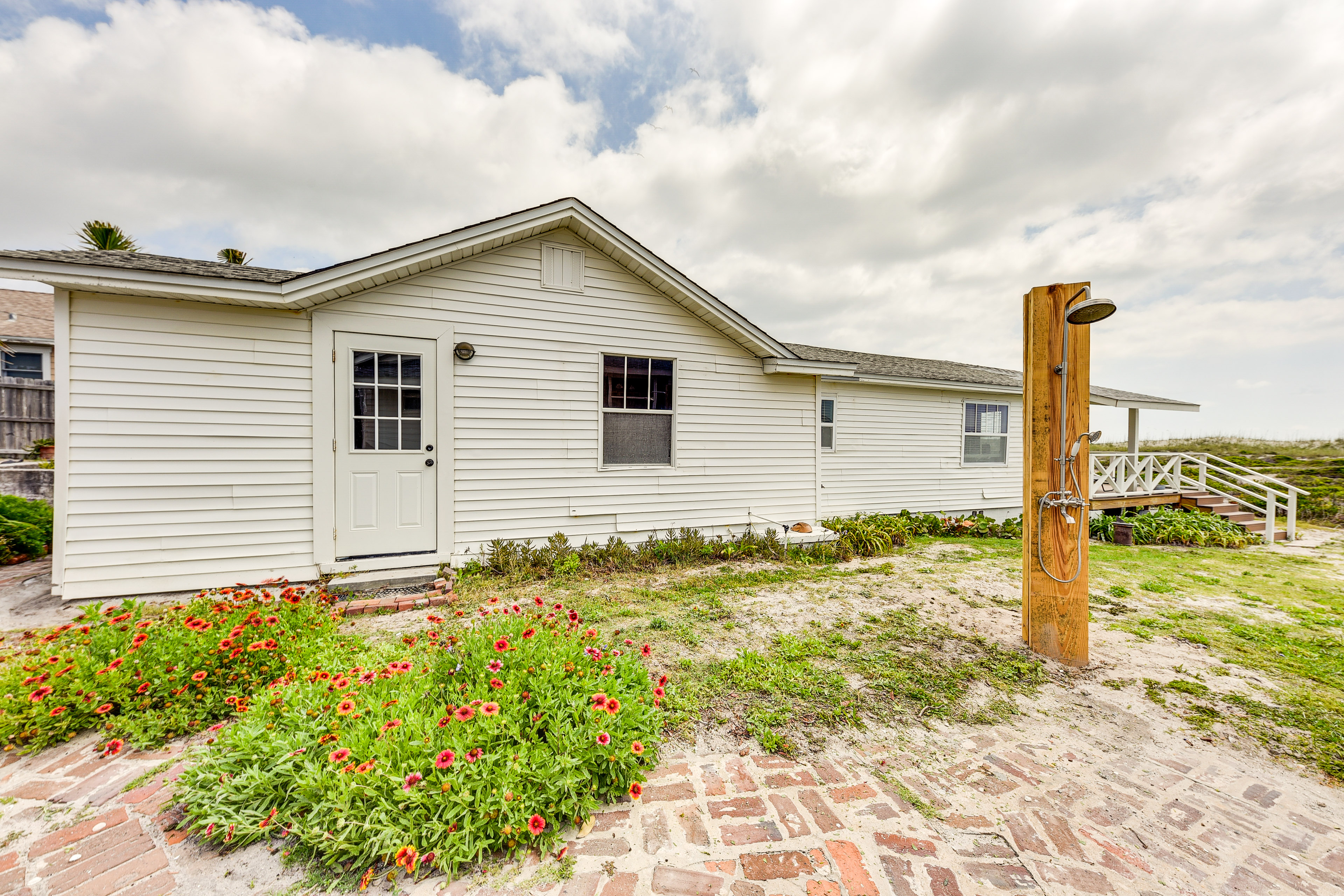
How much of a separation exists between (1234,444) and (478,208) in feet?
87.1

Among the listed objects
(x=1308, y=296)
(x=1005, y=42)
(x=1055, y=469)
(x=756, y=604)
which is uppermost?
(x=1005, y=42)

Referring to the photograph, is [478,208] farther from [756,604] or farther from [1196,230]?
[1196,230]

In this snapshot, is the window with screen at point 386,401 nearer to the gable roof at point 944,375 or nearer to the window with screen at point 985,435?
the gable roof at point 944,375

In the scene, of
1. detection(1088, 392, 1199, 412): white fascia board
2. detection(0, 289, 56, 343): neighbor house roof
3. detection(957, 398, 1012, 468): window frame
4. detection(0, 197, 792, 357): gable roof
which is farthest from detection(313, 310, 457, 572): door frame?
detection(1088, 392, 1199, 412): white fascia board

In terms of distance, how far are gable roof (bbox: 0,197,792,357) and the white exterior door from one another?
2.06 feet

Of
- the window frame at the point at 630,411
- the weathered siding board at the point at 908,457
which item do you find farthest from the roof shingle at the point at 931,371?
the window frame at the point at 630,411

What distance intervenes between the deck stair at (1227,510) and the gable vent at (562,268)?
13.5 meters

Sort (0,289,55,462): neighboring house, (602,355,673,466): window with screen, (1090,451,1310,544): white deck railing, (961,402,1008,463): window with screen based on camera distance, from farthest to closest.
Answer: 1. (961,402,1008,463): window with screen
2. (1090,451,1310,544): white deck railing
3. (0,289,55,462): neighboring house
4. (602,355,673,466): window with screen

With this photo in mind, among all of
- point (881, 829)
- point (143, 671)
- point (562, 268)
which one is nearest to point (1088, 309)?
point (881, 829)

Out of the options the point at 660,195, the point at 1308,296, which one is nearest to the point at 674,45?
the point at 660,195

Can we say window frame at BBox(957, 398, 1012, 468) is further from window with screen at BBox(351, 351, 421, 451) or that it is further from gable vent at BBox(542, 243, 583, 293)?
window with screen at BBox(351, 351, 421, 451)

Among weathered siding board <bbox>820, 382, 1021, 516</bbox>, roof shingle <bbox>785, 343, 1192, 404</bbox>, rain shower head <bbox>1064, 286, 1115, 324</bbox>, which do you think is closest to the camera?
rain shower head <bbox>1064, 286, 1115, 324</bbox>

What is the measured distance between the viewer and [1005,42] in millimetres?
7316

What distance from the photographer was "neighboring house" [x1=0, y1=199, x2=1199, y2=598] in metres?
4.54
